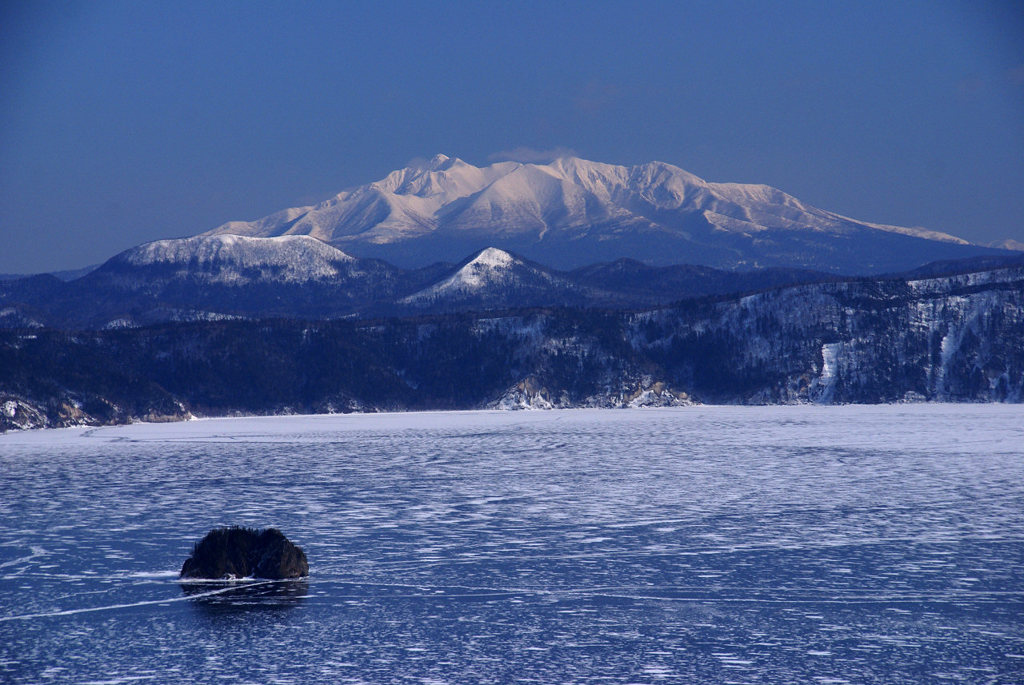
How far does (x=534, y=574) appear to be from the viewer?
44.6 m

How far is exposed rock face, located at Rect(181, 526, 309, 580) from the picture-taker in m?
45.2

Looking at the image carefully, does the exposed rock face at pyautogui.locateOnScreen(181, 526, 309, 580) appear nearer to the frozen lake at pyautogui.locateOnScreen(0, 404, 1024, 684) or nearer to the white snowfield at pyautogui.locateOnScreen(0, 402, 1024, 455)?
the frozen lake at pyautogui.locateOnScreen(0, 404, 1024, 684)

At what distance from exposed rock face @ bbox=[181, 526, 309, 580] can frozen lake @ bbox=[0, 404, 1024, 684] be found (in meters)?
1.11

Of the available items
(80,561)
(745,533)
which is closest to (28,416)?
(80,561)

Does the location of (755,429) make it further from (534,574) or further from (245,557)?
(245,557)

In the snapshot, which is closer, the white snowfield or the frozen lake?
the frozen lake

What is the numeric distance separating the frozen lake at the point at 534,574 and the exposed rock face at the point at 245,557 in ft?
3.64

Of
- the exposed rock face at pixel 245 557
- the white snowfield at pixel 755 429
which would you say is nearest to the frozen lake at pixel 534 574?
the exposed rock face at pixel 245 557

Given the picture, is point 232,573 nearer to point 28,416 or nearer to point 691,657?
point 691,657

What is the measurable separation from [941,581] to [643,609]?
1237cm

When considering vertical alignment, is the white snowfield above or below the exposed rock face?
above

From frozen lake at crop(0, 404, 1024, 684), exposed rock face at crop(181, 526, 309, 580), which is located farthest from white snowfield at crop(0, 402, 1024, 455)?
exposed rock face at crop(181, 526, 309, 580)

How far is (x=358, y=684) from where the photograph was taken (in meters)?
30.8

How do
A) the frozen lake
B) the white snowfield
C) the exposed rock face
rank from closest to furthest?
the frozen lake
the exposed rock face
the white snowfield
